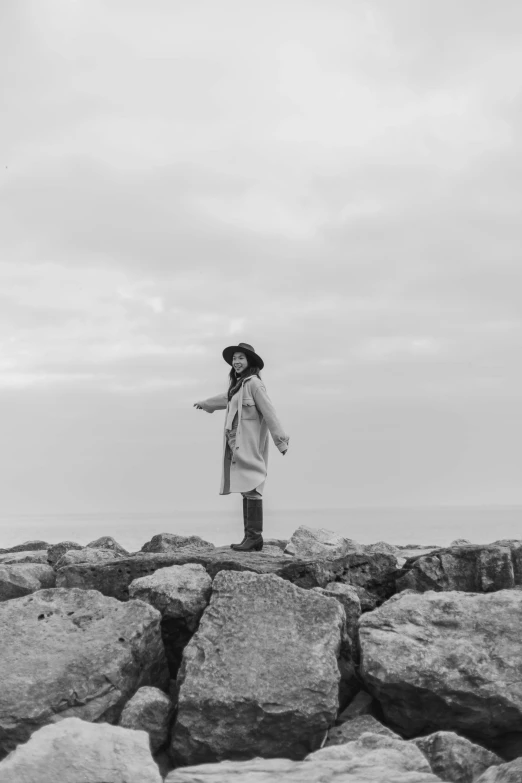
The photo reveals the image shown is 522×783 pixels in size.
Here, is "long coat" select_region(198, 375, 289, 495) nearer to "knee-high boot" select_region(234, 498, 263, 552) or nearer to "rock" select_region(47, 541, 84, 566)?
"knee-high boot" select_region(234, 498, 263, 552)

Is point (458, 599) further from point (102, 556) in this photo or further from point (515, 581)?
point (102, 556)

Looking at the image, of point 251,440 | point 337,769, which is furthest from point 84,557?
point 337,769

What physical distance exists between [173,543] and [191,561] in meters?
2.23

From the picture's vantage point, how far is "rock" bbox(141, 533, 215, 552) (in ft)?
30.6

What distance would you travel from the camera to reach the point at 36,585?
7.67 m

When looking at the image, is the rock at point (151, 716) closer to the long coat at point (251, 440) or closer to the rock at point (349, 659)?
the rock at point (349, 659)

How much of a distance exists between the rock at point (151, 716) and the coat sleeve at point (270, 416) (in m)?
3.53

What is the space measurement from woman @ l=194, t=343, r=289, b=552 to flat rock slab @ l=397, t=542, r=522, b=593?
189cm

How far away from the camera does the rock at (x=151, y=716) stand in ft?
17.9

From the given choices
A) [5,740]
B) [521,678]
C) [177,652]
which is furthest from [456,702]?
[5,740]

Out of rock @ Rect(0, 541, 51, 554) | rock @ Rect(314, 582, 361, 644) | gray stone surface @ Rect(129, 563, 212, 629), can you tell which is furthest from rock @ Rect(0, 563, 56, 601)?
rock @ Rect(0, 541, 51, 554)

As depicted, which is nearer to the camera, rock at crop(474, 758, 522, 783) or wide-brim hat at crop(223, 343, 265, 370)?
rock at crop(474, 758, 522, 783)

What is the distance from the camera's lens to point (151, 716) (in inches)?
218

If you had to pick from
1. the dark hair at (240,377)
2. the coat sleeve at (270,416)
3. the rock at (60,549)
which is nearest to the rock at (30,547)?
the rock at (60,549)
